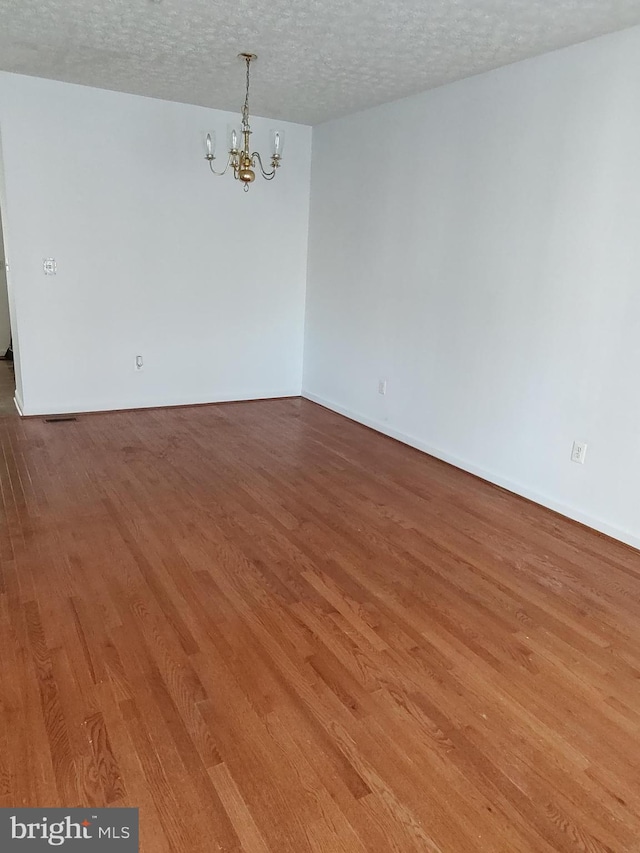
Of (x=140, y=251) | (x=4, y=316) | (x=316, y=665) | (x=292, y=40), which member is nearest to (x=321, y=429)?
(x=140, y=251)

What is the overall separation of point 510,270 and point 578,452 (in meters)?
1.17

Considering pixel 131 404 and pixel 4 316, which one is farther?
pixel 4 316

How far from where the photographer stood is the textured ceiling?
2.68 meters

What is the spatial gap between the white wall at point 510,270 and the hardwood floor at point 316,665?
456 mm

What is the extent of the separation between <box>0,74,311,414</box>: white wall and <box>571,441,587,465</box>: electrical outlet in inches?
126

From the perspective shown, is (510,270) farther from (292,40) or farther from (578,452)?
(292,40)

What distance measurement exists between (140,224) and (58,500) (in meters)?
2.61

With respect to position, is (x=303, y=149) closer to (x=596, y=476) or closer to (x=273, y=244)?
(x=273, y=244)

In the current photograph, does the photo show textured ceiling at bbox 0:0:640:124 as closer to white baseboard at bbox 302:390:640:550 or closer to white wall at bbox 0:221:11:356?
white baseboard at bbox 302:390:640:550

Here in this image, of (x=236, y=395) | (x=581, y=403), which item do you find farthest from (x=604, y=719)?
(x=236, y=395)

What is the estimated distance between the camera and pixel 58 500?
3174mm

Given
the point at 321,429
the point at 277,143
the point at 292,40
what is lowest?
the point at 321,429

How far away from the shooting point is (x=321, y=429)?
4828 mm

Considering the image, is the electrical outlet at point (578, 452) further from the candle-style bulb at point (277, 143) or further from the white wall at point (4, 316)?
the white wall at point (4, 316)
